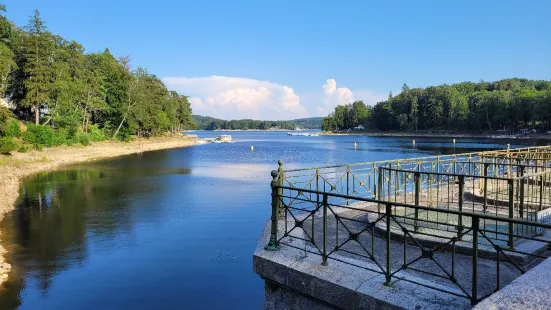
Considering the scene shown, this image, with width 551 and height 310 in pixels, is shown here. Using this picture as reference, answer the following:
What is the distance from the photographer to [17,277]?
1100 centimetres

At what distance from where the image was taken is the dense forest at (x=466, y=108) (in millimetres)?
97312

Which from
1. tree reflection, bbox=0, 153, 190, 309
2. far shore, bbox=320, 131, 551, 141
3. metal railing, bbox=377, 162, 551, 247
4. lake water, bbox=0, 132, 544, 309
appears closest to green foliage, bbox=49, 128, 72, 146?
tree reflection, bbox=0, 153, 190, 309

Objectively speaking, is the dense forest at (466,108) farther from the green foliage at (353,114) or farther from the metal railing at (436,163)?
the metal railing at (436,163)

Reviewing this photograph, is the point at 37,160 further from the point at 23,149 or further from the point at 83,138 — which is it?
the point at 83,138

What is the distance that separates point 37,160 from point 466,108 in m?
111

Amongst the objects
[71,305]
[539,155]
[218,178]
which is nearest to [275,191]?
[71,305]

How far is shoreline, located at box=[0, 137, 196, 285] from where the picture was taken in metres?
20.2

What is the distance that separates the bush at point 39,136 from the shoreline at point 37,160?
78cm

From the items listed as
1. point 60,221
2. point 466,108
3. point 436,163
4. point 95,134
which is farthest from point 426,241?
point 466,108

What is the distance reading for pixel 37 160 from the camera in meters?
39.5

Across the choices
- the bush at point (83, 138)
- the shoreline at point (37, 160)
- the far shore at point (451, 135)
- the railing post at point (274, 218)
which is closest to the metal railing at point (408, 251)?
the railing post at point (274, 218)

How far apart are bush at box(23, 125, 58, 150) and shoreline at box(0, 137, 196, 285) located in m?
0.78

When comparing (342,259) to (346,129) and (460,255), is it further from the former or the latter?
(346,129)

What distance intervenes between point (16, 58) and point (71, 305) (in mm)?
52037
